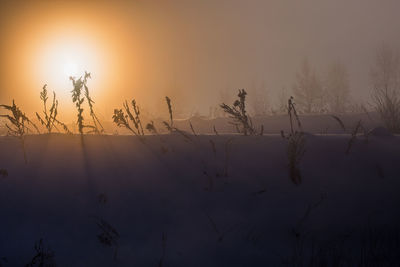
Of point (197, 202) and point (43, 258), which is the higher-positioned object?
point (197, 202)

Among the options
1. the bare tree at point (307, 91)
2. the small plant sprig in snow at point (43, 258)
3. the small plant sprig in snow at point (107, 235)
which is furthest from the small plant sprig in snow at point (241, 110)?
the bare tree at point (307, 91)

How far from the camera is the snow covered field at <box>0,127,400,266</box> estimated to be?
1.62 meters

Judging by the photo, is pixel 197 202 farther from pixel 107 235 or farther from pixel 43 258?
pixel 43 258

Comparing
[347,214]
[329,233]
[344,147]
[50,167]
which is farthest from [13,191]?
[344,147]

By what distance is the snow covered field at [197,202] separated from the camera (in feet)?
5.32

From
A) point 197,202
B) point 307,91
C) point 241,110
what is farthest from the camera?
point 307,91

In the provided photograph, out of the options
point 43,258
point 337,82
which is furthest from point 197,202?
point 337,82

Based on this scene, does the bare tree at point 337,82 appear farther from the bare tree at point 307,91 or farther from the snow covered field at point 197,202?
the snow covered field at point 197,202

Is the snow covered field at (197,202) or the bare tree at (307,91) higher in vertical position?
the bare tree at (307,91)

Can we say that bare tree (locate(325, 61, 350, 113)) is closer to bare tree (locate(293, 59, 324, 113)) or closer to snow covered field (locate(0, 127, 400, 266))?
bare tree (locate(293, 59, 324, 113))

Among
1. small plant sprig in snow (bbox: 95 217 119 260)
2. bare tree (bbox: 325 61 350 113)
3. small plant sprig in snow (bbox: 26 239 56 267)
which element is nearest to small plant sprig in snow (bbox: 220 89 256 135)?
small plant sprig in snow (bbox: 95 217 119 260)

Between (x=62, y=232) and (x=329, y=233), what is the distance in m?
1.60

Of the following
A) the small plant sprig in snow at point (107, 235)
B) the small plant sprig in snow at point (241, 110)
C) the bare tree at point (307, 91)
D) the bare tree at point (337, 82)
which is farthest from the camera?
the bare tree at point (337, 82)

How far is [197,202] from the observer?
1929mm
